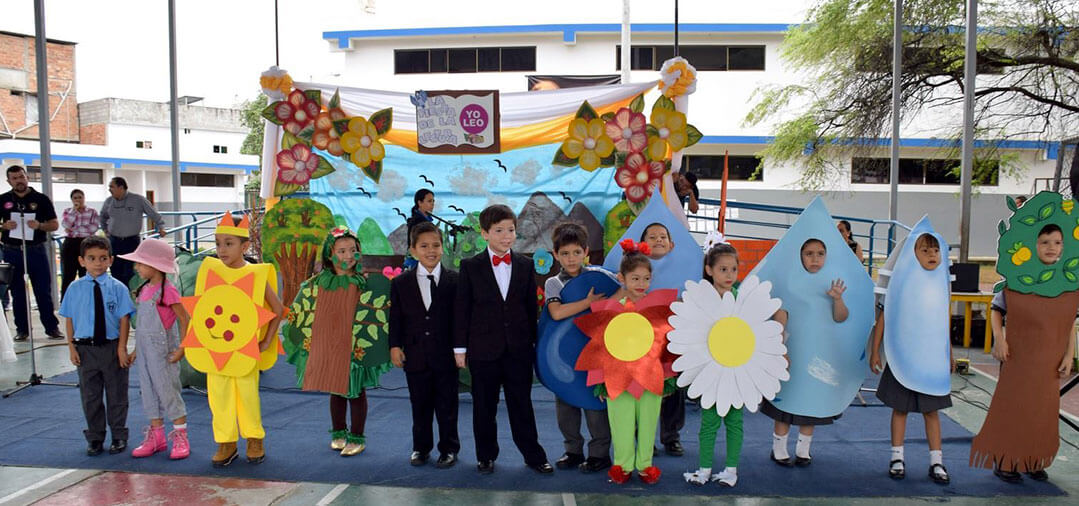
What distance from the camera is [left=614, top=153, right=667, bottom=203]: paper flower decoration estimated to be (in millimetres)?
5816

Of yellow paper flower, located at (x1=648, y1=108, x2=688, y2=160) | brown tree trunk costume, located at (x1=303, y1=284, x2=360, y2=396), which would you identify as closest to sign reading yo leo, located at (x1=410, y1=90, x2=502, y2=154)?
yellow paper flower, located at (x1=648, y1=108, x2=688, y2=160)

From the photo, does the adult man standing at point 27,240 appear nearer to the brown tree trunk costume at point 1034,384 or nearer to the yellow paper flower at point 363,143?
the yellow paper flower at point 363,143

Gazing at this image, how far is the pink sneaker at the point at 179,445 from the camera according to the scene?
388cm

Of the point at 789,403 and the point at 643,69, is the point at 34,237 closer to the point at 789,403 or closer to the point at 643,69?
the point at 789,403

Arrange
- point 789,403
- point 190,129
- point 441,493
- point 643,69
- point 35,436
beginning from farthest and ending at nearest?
point 190,129 → point 643,69 → point 35,436 → point 789,403 → point 441,493

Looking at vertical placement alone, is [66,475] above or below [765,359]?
below

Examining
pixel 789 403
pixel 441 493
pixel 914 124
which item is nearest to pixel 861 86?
pixel 914 124

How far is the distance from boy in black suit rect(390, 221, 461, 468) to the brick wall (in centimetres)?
2967

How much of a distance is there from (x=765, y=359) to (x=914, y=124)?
53.5 ft

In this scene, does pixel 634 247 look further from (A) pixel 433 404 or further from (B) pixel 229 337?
(B) pixel 229 337

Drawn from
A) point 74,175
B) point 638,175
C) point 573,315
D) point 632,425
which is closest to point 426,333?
point 573,315

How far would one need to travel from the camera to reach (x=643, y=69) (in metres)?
18.6

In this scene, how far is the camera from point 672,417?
13.3 feet

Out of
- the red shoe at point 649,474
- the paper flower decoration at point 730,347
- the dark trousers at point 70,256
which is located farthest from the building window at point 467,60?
the red shoe at point 649,474
